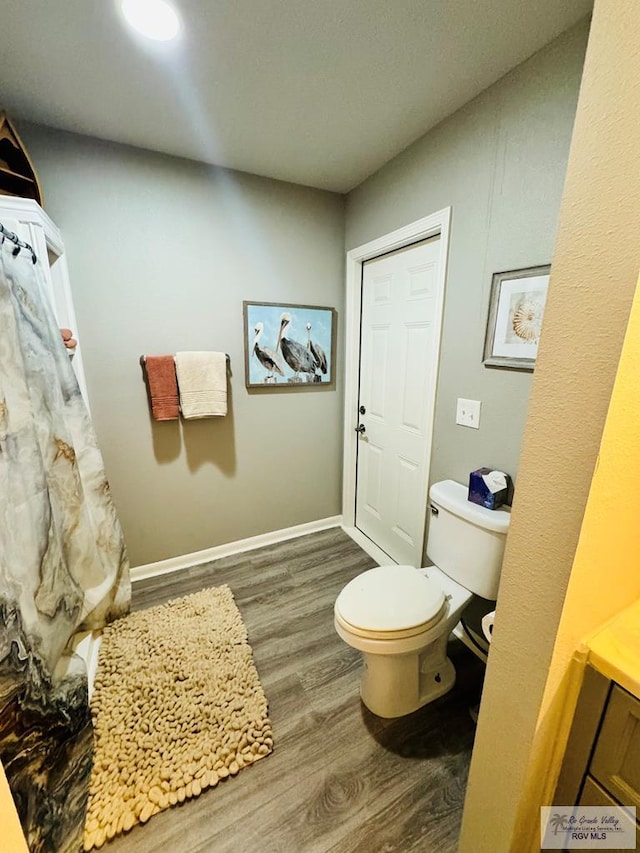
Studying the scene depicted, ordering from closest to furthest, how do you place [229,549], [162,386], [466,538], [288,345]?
1. [466,538]
2. [162,386]
3. [288,345]
4. [229,549]

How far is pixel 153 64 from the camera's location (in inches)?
46.6

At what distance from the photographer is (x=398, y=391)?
200 centimetres

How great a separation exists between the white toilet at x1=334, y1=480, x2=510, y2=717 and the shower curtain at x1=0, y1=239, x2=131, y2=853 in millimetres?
1000

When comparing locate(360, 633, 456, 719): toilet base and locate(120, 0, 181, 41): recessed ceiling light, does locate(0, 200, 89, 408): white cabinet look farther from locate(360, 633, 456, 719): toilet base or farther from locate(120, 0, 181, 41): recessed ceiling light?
locate(360, 633, 456, 719): toilet base

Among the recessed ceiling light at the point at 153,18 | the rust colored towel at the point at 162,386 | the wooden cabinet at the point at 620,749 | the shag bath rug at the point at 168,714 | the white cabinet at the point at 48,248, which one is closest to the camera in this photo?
the wooden cabinet at the point at 620,749

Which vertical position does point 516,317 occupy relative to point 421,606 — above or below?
above

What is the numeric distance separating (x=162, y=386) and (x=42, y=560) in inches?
38.0

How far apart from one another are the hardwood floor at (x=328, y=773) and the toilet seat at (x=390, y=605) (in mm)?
431

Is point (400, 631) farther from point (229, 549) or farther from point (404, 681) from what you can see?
point (229, 549)

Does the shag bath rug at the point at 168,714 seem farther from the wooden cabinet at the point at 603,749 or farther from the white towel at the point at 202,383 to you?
the white towel at the point at 202,383

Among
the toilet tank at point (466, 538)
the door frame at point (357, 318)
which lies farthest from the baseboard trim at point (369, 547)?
the toilet tank at point (466, 538)

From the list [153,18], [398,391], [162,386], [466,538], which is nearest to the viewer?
[153,18]

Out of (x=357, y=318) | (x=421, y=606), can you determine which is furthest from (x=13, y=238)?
(x=421, y=606)

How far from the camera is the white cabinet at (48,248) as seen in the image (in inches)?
52.2
